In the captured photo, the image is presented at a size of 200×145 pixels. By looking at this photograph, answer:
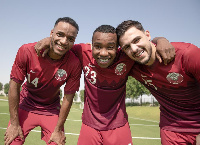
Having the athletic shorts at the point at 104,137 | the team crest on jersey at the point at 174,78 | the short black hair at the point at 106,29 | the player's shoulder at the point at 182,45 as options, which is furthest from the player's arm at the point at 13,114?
the player's shoulder at the point at 182,45

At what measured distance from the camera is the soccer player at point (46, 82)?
11.1ft

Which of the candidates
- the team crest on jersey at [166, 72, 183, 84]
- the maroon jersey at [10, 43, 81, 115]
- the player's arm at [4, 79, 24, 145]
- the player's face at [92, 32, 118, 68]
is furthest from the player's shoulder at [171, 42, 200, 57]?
the player's arm at [4, 79, 24, 145]

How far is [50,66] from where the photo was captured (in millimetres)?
3508

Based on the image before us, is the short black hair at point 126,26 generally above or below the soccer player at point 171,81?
above

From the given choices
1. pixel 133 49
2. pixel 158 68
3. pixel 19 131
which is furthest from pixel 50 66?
pixel 158 68

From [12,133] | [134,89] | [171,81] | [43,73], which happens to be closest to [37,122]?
[12,133]

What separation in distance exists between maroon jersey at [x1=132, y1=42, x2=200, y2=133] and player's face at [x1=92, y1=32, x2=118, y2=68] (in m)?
0.60

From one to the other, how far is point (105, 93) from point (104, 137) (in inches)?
29.5

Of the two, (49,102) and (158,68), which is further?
(49,102)

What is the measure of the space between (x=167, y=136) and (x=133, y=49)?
1625 mm

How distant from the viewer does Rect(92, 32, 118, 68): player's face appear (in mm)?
3107

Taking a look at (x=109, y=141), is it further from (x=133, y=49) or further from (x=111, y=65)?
(x=133, y=49)

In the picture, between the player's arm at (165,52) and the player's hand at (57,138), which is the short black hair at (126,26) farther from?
the player's hand at (57,138)

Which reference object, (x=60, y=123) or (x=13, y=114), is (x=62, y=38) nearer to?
(x=60, y=123)
